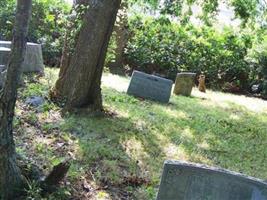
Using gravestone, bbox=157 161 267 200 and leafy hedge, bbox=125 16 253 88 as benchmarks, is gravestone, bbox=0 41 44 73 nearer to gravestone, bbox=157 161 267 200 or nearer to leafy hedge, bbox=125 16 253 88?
leafy hedge, bbox=125 16 253 88

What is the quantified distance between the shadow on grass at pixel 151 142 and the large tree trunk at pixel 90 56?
48cm

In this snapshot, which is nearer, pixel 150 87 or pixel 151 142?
pixel 151 142

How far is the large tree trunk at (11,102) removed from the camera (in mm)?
4535


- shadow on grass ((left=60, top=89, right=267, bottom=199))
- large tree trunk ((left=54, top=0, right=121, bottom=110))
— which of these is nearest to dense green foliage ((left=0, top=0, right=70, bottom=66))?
shadow on grass ((left=60, top=89, right=267, bottom=199))

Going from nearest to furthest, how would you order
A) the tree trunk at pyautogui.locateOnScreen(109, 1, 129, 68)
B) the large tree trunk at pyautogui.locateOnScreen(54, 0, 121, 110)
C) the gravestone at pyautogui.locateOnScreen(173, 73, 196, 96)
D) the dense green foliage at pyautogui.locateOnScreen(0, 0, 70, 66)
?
the large tree trunk at pyautogui.locateOnScreen(54, 0, 121, 110)
the gravestone at pyautogui.locateOnScreen(173, 73, 196, 96)
the dense green foliage at pyautogui.locateOnScreen(0, 0, 70, 66)
the tree trunk at pyautogui.locateOnScreen(109, 1, 129, 68)

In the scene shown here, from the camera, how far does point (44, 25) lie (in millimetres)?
15133

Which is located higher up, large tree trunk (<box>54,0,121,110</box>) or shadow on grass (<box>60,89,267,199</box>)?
large tree trunk (<box>54,0,121,110</box>)

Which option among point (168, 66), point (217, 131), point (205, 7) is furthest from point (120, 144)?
point (168, 66)

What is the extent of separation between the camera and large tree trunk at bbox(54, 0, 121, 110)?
26.8ft

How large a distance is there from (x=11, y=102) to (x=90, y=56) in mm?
3710

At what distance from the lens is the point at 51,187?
16.5 ft

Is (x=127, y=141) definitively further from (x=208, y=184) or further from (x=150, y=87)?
(x=150, y=87)

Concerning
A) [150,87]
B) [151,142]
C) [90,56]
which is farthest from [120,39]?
[151,142]

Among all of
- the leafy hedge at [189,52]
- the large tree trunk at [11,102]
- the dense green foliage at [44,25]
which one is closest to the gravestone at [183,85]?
the leafy hedge at [189,52]
